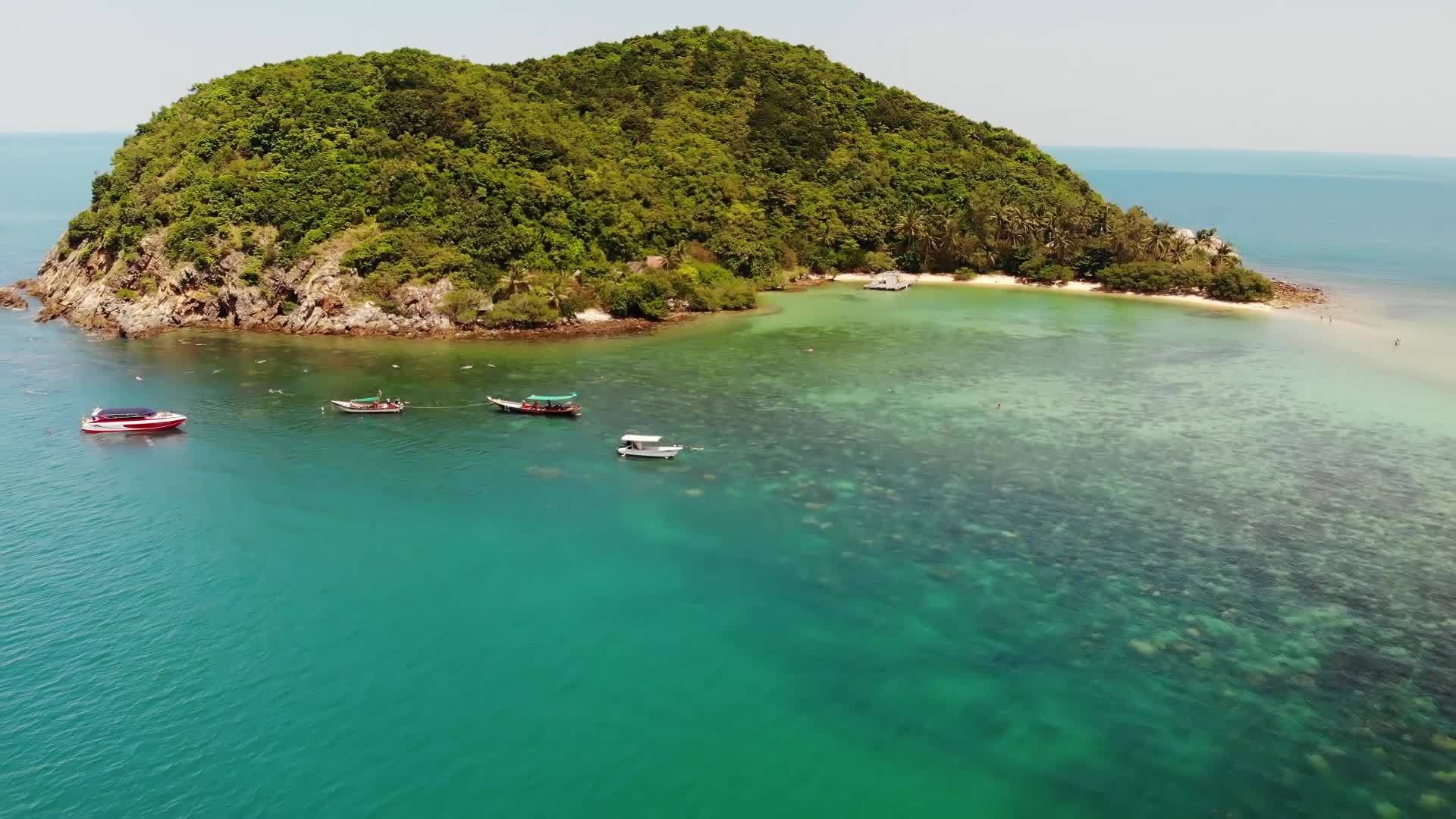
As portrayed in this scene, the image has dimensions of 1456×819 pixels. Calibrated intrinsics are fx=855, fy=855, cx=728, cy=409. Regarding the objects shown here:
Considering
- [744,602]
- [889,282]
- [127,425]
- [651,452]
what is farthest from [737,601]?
[889,282]

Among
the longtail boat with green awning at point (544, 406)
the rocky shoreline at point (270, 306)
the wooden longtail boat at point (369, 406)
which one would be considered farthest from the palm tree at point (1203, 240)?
the wooden longtail boat at point (369, 406)

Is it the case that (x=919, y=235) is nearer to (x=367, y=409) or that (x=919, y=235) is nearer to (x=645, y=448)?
(x=645, y=448)

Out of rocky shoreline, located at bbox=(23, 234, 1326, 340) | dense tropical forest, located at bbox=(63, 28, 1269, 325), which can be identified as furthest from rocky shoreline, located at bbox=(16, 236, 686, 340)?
dense tropical forest, located at bbox=(63, 28, 1269, 325)

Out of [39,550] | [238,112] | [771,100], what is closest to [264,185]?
[238,112]

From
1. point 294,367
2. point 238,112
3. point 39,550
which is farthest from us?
point 238,112

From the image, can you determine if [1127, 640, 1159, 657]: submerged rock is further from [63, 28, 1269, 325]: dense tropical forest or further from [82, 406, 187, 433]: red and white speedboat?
[63, 28, 1269, 325]: dense tropical forest

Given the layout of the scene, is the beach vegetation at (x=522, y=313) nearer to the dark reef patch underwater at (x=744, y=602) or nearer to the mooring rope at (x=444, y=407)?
the dark reef patch underwater at (x=744, y=602)

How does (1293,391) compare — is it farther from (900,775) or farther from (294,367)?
(294,367)
